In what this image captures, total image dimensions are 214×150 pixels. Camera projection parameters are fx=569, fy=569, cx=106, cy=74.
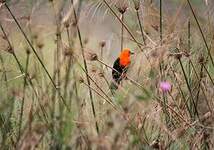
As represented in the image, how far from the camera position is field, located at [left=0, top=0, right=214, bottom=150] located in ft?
5.30

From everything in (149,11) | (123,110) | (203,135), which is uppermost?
(149,11)

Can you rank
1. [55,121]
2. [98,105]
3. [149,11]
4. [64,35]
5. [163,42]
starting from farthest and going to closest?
[64,35] → [149,11] → [98,105] → [163,42] → [55,121]

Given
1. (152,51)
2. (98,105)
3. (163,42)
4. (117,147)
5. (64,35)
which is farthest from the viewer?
(64,35)

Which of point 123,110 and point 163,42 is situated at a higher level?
point 163,42

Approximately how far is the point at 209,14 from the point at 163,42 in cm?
29

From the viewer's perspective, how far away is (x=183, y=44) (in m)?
1.99

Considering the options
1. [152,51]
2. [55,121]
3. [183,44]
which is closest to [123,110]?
[55,121]

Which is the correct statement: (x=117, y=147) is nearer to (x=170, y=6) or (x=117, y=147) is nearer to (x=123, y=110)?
(x=123, y=110)

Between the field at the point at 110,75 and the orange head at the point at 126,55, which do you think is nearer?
the field at the point at 110,75

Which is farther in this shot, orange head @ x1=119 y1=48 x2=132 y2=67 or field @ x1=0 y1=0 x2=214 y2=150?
orange head @ x1=119 y1=48 x2=132 y2=67

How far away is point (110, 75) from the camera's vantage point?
6.94 ft

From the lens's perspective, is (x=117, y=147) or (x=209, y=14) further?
(x=209, y=14)

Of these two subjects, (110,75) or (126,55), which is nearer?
(110,75)

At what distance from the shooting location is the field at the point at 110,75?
1616 mm
